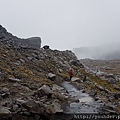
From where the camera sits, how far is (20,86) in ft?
86.0

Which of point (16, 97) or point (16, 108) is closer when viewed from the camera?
point (16, 108)

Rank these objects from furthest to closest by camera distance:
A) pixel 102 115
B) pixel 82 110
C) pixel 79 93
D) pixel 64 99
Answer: pixel 79 93 → pixel 64 99 → pixel 82 110 → pixel 102 115

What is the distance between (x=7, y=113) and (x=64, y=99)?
7603 millimetres

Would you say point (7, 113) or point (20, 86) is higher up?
point (20, 86)

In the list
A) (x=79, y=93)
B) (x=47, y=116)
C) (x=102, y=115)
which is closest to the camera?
(x=47, y=116)

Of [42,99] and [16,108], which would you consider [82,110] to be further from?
[16,108]

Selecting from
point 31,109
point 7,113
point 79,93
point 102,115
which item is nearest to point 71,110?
point 102,115

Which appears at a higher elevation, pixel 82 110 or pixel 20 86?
pixel 20 86

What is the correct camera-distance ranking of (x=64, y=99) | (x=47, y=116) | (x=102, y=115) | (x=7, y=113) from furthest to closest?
(x=64, y=99) → (x=102, y=115) → (x=47, y=116) → (x=7, y=113)

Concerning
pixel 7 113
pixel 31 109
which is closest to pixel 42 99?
pixel 31 109

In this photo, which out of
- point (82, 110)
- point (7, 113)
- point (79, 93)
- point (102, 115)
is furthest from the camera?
point (79, 93)

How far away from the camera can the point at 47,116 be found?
68.3ft

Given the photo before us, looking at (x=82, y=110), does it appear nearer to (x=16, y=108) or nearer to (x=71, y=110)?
(x=71, y=110)

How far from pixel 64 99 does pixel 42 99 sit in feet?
11.2
